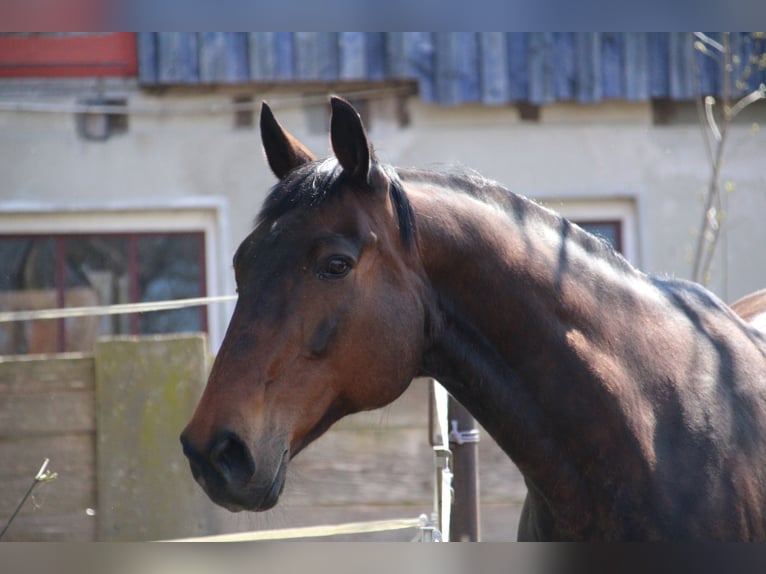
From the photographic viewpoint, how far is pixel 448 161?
7.14 metres

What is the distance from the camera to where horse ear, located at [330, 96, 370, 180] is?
2.17m

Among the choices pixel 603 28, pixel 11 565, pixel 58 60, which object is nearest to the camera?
pixel 11 565

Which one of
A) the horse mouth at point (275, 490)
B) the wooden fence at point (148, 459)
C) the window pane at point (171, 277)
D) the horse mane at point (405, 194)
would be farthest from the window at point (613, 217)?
the horse mouth at point (275, 490)

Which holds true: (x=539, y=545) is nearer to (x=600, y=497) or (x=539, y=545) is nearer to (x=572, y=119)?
(x=600, y=497)

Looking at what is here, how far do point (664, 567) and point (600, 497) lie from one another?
190mm

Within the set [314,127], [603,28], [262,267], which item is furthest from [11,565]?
[314,127]

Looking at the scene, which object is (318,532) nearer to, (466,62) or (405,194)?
(405,194)

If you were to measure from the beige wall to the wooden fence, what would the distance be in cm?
230

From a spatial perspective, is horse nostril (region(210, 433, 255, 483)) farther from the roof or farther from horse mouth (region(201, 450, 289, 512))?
the roof

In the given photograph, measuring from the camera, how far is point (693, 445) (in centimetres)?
220

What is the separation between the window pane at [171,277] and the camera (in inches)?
280

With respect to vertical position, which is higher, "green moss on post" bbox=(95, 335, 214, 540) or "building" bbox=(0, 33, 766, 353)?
"building" bbox=(0, 33, 766, 353)

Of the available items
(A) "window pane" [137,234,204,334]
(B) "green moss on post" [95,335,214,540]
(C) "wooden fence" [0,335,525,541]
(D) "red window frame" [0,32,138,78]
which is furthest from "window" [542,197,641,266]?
(B) "green moss on post" [95,335,214,540]

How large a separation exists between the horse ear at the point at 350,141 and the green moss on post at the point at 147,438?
8.88ft
